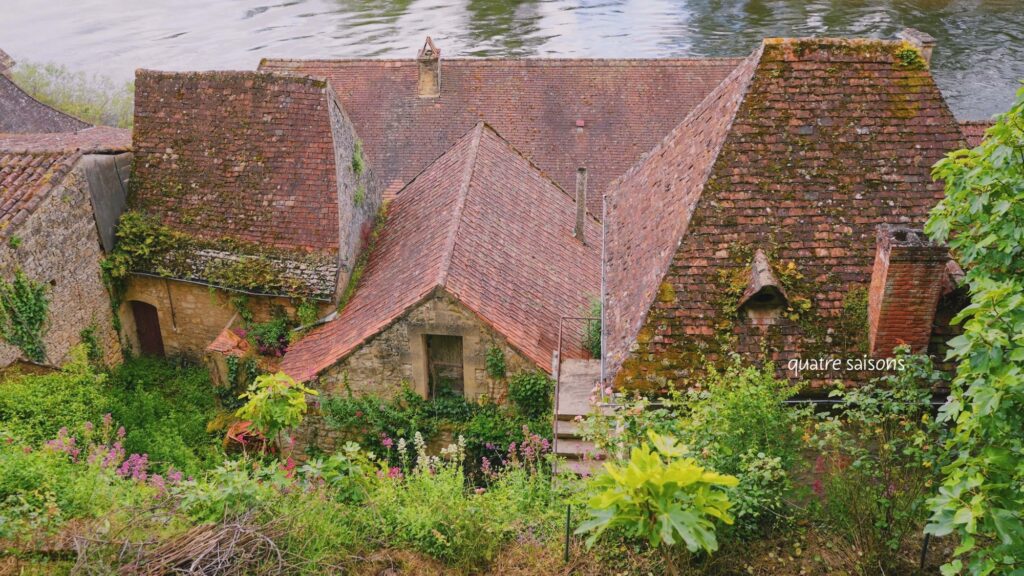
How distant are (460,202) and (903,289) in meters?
8.95

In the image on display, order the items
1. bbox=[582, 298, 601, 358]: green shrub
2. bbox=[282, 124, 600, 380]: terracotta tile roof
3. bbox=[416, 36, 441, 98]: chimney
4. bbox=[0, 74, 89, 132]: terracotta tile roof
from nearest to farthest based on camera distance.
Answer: bbox=[282, 124, 600, 380]: terracotta tile roof < bbox=[582, 298, 601, 358]: green shrub < bbox=[416, 36, 441, 98]: chimney < bbox=[0, 74, 89, 132]: terracotta tile roof

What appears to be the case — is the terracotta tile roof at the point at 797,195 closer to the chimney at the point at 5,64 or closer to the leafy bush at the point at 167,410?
the leafy bush at the point at 167,410

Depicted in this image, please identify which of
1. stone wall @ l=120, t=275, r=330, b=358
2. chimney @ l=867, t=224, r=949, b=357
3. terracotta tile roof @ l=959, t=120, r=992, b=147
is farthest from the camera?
stone wall @ l=120, t=275, r=330, b=358

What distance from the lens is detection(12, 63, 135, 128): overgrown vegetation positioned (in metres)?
40.4

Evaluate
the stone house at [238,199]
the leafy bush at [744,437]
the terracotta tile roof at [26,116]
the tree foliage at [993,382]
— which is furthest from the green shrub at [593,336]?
the terracotta tile roof at [26,116]

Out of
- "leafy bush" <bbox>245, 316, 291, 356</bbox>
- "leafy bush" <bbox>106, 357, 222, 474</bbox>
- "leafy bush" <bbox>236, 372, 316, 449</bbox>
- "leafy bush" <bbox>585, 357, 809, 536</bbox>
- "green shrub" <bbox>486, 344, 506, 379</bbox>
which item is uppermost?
"leafy bush" <bbox>585, 357, 809, 536</bbox>

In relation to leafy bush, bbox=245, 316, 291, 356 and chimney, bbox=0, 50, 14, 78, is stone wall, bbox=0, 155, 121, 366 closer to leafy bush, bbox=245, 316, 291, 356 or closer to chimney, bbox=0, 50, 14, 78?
leafy bush, bbox=245, 316, 291, 356

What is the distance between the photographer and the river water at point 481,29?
44688 millimetres

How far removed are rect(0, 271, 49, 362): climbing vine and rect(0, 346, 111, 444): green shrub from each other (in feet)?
1.86

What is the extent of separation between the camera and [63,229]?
15758mm

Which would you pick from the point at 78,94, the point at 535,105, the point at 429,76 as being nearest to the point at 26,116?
the point at 78,94

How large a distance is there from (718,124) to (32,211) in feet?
40.1

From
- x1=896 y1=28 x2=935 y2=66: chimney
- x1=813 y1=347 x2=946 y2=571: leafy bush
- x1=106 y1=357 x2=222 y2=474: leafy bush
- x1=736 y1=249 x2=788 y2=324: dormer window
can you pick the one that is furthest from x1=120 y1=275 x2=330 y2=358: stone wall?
x1=896 y1=28 x2=935 y2=66: chimney

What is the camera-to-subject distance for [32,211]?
14.9 meters
